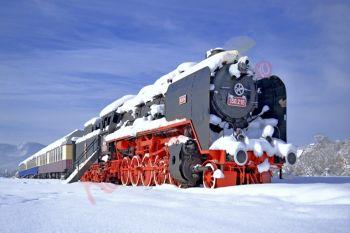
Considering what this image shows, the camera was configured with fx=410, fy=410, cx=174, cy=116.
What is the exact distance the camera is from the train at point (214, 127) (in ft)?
33.7

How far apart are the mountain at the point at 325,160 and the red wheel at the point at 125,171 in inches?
738

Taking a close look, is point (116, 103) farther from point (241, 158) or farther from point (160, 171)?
point (241, 158)

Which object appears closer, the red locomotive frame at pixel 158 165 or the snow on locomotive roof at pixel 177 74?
the red locomotive frame at pixel 158 165

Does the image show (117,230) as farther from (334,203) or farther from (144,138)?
(144,138)

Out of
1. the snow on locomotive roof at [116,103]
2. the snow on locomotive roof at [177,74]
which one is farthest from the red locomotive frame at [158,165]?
the snow on locomotive roof at [116,103]

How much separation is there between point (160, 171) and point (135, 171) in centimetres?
236

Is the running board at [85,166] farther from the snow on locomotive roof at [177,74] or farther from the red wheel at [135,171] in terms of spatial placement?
the red wheel at [135,171]

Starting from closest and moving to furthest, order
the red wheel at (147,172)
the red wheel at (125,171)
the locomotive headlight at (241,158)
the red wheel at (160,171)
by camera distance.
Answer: the locomotive headlight at (241,158) < the red wheel at (160,171) < the red wheel at (147,172) < the red wheel at (125,171)

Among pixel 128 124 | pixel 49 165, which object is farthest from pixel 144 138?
pixel 49 165

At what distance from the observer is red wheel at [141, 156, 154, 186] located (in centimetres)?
1335

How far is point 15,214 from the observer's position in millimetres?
4906

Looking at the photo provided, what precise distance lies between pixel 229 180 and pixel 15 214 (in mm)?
6221

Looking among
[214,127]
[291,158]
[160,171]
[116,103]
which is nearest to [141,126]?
[160,171]

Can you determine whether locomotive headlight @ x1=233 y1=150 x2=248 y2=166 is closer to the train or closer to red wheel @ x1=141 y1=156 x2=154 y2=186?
the train
